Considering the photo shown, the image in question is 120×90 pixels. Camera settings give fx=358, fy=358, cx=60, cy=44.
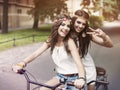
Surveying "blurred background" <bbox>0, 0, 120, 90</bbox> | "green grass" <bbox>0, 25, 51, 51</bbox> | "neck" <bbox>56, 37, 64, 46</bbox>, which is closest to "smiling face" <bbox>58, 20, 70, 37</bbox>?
"neck" <bbox>56, 37, 64, 46</bbox>

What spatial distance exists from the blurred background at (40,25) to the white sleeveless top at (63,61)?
53 cm

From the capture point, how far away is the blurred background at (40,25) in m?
2.02

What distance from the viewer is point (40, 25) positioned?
212cm

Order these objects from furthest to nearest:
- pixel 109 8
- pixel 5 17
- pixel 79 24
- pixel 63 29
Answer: pixel 5 17, pixel 109 8, pixel 79 24, pixel 63 29

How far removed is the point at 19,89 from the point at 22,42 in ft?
0.97

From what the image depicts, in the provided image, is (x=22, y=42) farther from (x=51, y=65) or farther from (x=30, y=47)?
(x=51, y=65)

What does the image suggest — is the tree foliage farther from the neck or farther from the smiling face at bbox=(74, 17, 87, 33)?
the neck

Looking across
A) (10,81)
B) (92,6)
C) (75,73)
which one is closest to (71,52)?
(75,73)

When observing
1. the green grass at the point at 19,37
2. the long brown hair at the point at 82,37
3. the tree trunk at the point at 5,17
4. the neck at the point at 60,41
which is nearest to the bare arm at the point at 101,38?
the long brown hair at the point at 82,37

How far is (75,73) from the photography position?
145 centimetres

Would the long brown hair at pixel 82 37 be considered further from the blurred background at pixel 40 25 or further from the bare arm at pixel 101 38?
the blurred background at pixel 40 25

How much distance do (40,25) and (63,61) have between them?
73cm

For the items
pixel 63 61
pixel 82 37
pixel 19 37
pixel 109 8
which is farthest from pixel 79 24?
pixel 19 37

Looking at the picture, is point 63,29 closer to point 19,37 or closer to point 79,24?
point 79,24
